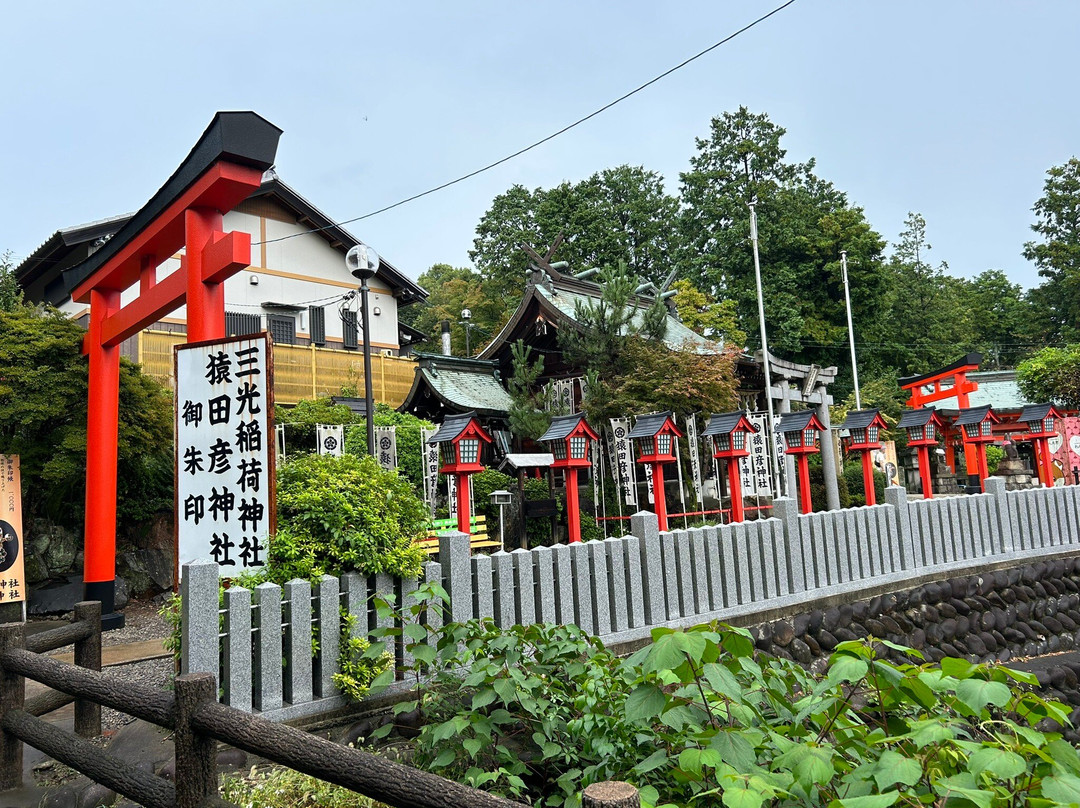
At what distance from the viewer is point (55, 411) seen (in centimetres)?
999

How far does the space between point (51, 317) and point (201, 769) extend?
34.5 feet

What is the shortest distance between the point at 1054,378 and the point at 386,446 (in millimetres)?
21430

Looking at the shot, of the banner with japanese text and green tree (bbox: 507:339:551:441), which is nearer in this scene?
the banner with japanese text

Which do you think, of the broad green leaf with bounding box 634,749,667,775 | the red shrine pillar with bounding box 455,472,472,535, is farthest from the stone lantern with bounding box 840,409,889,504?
the broad green leaf with bounding box 634,749,667,775

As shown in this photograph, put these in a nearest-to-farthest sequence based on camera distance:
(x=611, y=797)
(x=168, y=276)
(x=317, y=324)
→ (x=611, y=797) → (x=168, y=276) → (x=317, y=324)

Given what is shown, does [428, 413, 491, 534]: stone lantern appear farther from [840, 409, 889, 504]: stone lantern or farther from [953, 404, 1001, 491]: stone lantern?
[953, 404, 1001, 491]: stone lantern

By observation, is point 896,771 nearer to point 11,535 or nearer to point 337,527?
point 337,527

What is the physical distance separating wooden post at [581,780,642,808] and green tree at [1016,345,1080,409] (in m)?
26.4

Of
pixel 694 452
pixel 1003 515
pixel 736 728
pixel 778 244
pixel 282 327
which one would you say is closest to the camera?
pixel 736 728

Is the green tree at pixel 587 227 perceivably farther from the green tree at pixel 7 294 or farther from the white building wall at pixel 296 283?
the green tree at pixel 7 294

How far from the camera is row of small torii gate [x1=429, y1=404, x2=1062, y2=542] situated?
381 inches

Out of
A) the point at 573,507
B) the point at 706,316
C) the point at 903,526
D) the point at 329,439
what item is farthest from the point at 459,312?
the point at 903,526

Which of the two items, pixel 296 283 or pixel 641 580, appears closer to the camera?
pixel 641 580

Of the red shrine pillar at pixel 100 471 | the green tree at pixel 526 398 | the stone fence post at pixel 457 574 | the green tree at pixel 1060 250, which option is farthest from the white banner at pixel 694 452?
the green tree at pixel 1060 250
